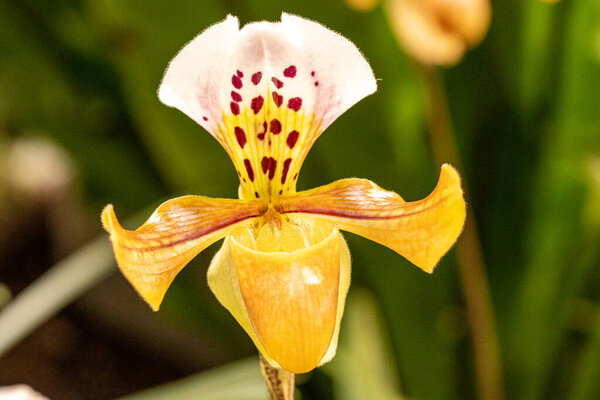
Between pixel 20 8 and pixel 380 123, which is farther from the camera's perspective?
pixel 20 8

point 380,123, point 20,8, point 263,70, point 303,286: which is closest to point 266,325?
point 303,286

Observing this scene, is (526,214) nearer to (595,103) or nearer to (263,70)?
(595,103)

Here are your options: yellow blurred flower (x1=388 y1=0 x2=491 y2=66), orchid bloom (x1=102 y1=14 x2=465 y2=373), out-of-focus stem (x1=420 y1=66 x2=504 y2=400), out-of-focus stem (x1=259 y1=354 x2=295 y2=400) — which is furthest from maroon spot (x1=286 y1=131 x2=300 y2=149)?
out-of-focus stem (x1=420 y1=66 x2=504 y2=400)

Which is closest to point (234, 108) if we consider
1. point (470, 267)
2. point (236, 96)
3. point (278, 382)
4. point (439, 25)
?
point (236, 96)

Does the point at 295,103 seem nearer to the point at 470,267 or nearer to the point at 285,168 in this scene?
the point at 285,168

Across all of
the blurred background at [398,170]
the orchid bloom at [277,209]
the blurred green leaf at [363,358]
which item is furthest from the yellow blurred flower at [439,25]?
the blurred green leaf at [363,358]
